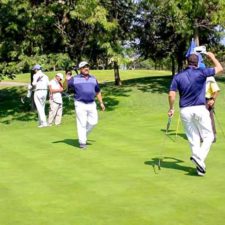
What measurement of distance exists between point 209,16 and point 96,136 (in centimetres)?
1456

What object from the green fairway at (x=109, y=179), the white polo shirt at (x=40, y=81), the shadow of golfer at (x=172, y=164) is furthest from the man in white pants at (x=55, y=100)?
Answer: the shadow of golfer at (x=172, y=164)

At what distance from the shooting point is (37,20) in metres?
21.6

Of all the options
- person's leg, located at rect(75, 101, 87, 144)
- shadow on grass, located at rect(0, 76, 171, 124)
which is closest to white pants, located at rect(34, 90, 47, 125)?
shadow on grass, located at rect(0, 76, 171, 124)

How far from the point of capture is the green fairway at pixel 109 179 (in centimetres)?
729

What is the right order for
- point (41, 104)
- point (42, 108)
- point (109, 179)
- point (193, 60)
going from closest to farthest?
point (193, 60), point (109, 179), point (42, 108), point (41, 104)

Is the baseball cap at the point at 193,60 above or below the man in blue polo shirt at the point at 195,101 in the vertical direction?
above

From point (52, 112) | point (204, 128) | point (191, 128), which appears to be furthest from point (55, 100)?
point (204, 128)

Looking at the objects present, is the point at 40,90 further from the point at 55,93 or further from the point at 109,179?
the point at 109,179

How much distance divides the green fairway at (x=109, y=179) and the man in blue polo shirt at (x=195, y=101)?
0.51m

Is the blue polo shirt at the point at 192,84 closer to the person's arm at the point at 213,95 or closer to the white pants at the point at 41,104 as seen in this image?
the person's arm at the point at 213,95

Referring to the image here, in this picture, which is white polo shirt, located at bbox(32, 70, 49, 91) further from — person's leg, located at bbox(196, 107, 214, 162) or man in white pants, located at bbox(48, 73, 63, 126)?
person's leg, located at bbox(196, 107, 214, 162)

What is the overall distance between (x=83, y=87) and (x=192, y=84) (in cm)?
398

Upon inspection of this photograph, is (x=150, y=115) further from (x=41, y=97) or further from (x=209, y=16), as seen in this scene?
(x=209, y=16)

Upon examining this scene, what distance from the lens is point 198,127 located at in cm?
935
